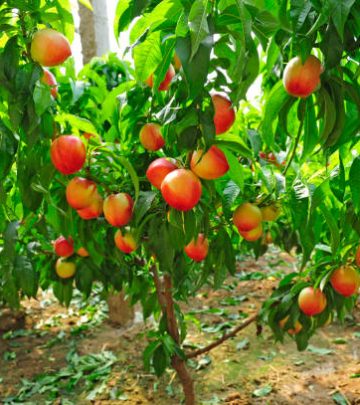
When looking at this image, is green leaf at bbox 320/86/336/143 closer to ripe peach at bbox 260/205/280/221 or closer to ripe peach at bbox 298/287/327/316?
ripe peach at bbox 260/205/280/221

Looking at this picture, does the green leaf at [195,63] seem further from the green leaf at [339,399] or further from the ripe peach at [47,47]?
the green leaf at [339,399]

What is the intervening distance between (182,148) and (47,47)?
0.32 metres

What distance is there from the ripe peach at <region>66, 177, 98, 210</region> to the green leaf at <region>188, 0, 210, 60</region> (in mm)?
595

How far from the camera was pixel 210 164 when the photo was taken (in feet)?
2.62

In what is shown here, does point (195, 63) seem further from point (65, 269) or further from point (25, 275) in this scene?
point (65, 269)

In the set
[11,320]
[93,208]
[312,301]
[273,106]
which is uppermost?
[273,106]

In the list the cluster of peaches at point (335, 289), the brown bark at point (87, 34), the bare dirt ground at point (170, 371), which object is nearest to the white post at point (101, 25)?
the brown bark at point (87, 34)

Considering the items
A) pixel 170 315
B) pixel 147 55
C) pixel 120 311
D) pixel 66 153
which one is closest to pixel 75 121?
pixel 66 153

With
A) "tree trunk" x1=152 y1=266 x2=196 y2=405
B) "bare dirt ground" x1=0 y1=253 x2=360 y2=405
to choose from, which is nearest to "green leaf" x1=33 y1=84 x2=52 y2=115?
"tree trunk" x1=152 y1=266 x2=196 y2=405

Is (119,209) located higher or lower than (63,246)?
higher

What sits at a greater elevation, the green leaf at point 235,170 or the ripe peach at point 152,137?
the ripe peach at point 152,137

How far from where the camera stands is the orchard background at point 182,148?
0.62m

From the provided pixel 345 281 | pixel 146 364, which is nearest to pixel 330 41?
pixel 345 281

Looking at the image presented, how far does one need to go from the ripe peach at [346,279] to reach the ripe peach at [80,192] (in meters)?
0.69
